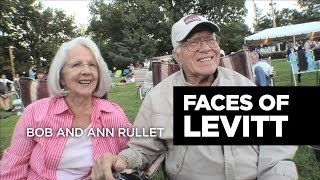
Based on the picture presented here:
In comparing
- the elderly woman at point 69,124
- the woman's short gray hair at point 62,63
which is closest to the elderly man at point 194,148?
the elderly woman at point 69,124

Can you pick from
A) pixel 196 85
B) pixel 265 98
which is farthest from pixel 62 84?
pixel 265 98

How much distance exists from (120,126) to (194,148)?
17.0 inches

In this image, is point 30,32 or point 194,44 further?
point 30,32

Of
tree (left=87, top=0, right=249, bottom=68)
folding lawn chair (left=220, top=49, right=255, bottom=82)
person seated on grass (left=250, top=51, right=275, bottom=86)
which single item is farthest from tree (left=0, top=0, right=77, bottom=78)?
folding lawn chair (left=220, top=49, right=255, bottom=82)

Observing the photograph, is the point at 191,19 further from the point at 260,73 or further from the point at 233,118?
the point at 260,73

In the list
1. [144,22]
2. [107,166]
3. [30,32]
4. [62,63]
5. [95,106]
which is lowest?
[107,166]

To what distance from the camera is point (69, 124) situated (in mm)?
1783

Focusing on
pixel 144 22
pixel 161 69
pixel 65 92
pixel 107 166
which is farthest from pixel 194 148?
pixel 144 22

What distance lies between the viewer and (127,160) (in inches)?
65.2

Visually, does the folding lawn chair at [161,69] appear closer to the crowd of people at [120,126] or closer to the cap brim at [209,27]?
the crowd of people at [120,126]

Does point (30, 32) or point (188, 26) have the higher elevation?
point (30, 32)

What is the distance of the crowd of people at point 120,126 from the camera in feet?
5.37

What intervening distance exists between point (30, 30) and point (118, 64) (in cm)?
1023

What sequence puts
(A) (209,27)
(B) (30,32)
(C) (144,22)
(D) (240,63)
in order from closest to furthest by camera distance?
(A) (209,27), (D) (240,63), (C) (144,22), (B) (30,32)
